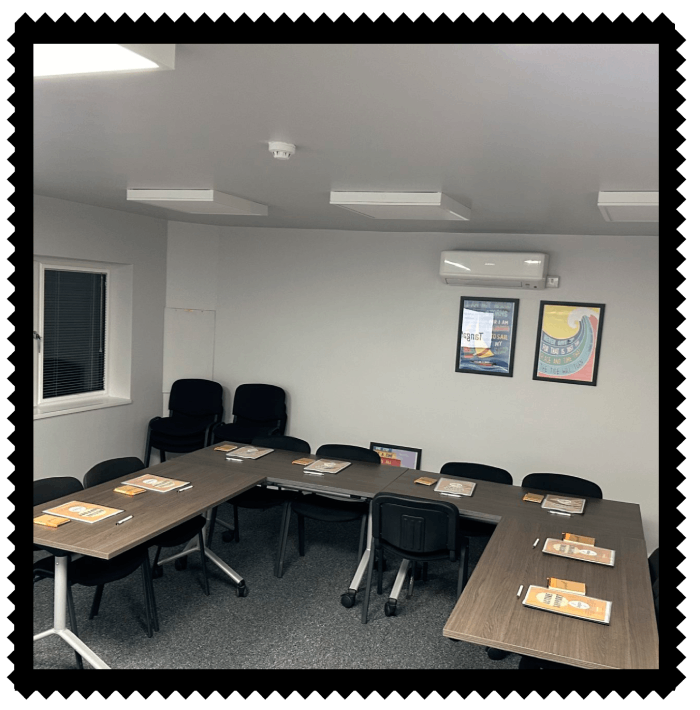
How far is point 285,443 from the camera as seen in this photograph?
5.59 m

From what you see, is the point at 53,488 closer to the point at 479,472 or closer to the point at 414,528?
the point at 414,528

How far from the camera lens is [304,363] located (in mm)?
7020

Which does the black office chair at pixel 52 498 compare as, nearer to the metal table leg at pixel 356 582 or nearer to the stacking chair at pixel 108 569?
the stacking chair at pixel 108 569

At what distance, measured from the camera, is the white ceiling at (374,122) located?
1856 millimetres

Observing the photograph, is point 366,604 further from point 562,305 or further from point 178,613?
point 562,305

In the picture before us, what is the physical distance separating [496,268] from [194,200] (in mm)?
2783

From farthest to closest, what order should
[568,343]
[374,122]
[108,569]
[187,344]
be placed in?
[187,344] < [568,343] < [108,569] < [374,122]

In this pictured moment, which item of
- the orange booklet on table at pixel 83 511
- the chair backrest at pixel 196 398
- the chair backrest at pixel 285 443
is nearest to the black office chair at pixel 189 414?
the chair backrest at pixel 196 398

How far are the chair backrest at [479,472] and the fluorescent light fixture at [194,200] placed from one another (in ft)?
8.61

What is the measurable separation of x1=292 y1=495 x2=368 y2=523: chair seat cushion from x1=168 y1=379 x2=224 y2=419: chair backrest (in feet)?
7.49

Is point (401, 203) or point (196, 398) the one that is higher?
point (401, 203)

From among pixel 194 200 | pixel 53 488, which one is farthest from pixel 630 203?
pixel 53 488

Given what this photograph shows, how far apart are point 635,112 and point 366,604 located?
10.8ft
